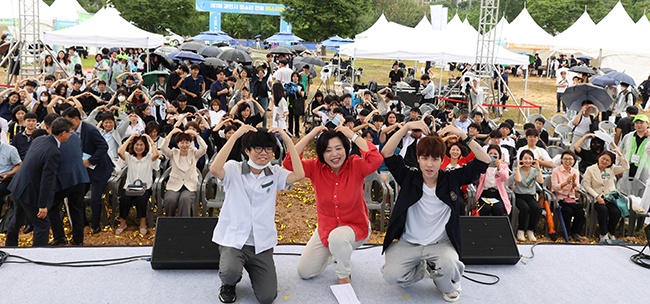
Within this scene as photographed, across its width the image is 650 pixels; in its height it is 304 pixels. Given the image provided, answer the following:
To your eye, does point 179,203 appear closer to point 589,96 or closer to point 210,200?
point 210,200

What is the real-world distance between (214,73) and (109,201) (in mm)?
7744

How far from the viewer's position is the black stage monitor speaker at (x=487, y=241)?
4512 millimetres

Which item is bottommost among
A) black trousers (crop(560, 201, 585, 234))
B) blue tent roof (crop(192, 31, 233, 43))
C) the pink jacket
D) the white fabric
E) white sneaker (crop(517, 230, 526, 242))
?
white sneaker (crop(517, 230, 526, 242))

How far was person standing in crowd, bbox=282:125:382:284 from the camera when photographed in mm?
3977

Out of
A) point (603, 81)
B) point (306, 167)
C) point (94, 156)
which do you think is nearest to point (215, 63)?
point (94, 156)

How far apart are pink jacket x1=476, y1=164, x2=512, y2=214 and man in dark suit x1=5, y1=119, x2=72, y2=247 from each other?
441 cm

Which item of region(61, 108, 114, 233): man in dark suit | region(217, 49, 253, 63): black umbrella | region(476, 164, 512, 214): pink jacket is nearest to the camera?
region(61, 108, 114, 233): man in dark suit

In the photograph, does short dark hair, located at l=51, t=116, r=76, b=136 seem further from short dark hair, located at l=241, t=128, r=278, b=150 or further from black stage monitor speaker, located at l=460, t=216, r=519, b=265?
black stage monitor speaker, located at l=460, t=216, r=519, b=265

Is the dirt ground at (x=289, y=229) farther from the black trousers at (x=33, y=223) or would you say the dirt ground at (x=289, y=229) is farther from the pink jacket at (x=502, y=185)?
the pink jacket at (x=502, y=185)

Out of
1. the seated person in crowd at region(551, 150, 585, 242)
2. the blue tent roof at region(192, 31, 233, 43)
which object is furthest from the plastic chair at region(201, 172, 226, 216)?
the blue tent roof at region(192, 31, 233, 43)

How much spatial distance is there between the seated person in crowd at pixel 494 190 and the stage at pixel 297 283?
1.67 m

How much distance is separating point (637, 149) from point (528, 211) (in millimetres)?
2122

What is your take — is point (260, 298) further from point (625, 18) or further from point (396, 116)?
point (625, 18)

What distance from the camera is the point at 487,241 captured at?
4621 mm
